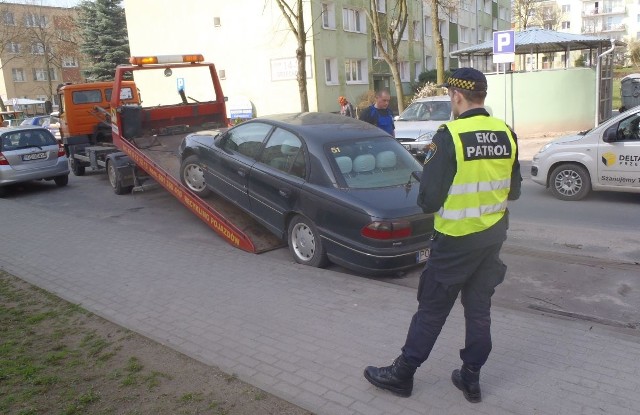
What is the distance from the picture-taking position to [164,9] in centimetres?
3456

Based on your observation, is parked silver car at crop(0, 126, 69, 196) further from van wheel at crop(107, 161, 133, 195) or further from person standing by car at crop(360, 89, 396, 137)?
person standing by car at crop(360, 89, 396, 137)

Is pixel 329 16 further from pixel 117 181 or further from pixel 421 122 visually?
pixel 117 181

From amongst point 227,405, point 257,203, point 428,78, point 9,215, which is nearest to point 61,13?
point 428,78

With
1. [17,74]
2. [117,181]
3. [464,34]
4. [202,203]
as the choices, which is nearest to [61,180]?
[117,181]

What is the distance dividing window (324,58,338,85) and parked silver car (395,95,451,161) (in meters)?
17.3

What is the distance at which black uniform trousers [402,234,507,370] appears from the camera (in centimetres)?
330

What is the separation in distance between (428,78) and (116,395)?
124 ft

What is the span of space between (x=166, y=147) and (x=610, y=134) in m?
7.48

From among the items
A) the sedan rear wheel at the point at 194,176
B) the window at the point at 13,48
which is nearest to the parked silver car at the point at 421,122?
the sedan rear wheel at the point at 194,176

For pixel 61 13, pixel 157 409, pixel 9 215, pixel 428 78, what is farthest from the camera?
pixel 61 13

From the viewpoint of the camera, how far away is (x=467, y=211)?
324 centimetres

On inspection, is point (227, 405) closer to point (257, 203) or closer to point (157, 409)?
point (157, 409)

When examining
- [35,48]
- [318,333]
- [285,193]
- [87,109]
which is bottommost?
[318,333]

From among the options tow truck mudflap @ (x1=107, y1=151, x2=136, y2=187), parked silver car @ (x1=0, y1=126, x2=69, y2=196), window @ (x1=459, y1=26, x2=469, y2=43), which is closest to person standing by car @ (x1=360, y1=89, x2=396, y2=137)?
tow truck mudflap @ (x1=107, y1=151, x2=136, y2=187)
